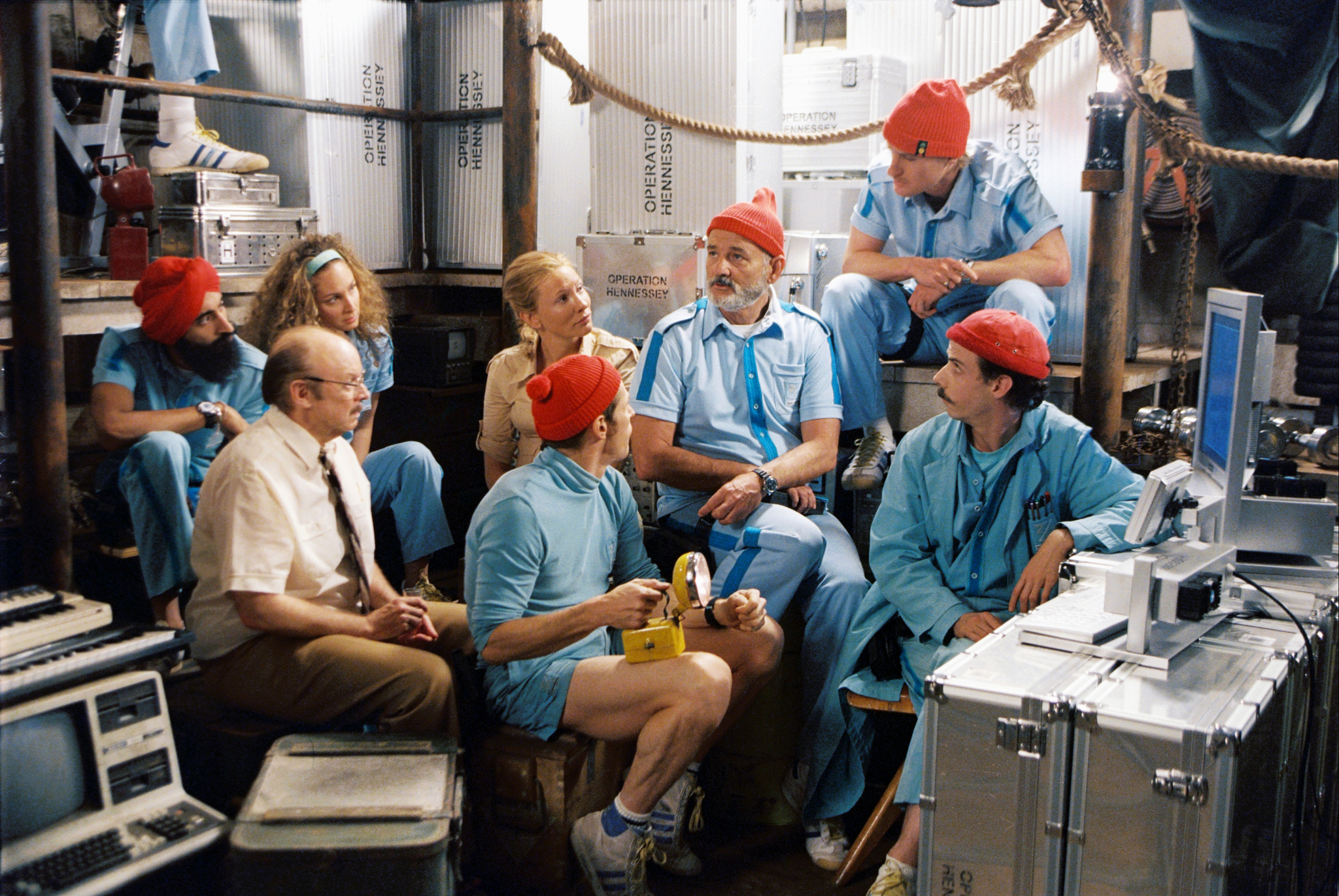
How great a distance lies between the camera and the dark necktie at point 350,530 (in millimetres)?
3010

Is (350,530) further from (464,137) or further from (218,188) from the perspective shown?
(464,137)

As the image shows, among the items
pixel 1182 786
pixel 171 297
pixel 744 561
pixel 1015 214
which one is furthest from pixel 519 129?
pixel 1182 786

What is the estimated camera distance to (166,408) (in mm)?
3852

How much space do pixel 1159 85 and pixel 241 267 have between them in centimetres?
385

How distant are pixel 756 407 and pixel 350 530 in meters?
1.38

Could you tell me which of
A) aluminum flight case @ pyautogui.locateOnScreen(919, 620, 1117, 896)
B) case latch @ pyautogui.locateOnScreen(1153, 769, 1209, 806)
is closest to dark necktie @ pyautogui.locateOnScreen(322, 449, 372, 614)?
aluminum flight case @ pyautogui.locateOnScreen(919, 620, 1117, 896)

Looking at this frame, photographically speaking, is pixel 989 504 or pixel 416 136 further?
pixel 416 136

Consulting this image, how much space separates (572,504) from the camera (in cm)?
298

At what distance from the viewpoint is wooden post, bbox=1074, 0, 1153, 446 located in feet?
12.8

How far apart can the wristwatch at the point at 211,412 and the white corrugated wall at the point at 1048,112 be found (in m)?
3.09

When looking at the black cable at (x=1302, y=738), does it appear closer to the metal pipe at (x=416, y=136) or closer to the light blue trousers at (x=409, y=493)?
the light blue trousers at (x=409, y=493)

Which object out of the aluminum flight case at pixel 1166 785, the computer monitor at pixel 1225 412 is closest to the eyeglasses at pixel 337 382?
the aluminum flight case at pixel 1166 785

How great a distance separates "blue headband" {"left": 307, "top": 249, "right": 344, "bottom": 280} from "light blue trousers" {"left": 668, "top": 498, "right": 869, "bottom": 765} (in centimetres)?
173

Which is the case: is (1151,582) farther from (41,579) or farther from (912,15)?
(912,15)
